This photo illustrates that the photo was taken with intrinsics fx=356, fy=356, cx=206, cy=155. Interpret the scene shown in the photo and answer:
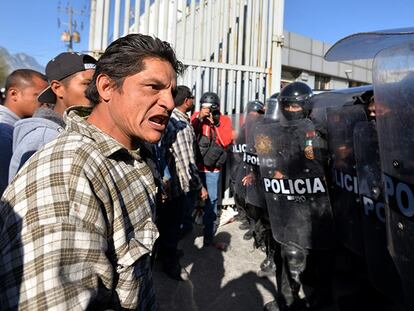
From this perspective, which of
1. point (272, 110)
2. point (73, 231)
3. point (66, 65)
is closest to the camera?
point (73, 231)

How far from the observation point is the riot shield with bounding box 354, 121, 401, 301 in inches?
63.4

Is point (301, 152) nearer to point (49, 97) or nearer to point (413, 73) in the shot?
point (413, 73)

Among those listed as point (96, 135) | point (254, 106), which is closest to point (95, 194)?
point (96, 135)

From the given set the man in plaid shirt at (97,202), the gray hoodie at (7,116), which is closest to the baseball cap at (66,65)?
the gray hoodie at (7,116)

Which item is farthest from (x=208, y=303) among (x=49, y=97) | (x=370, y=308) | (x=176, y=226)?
(x=49, y=97)

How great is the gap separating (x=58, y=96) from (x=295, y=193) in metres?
1.61

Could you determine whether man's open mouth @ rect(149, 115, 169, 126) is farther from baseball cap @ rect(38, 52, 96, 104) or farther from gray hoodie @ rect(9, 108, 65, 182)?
baseball cap @ rect(38, 52, 96, 104)

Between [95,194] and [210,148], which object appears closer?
[95,194]

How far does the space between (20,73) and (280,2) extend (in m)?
4.36

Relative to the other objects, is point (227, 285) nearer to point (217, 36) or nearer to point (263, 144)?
point (263, 144)

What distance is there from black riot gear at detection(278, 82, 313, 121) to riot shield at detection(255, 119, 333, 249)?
2.00 feet

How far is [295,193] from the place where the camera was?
7.84 ft

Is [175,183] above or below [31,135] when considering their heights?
below

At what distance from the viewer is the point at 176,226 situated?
12.0ft
